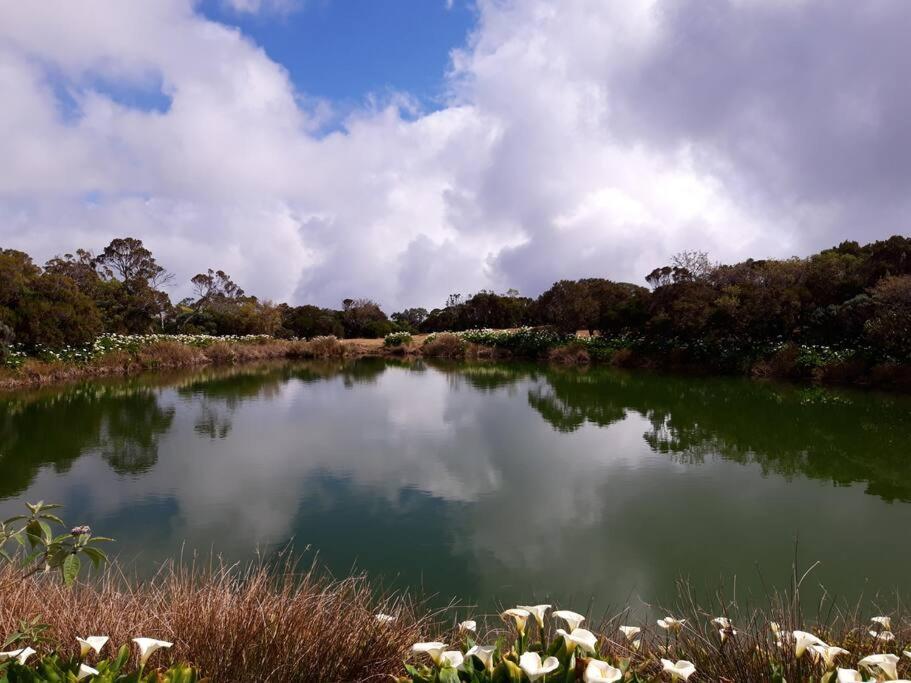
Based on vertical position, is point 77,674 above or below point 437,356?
above

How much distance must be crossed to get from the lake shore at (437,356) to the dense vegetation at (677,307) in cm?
50

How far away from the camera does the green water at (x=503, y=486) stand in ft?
14.3

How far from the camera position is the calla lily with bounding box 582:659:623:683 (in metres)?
1.42

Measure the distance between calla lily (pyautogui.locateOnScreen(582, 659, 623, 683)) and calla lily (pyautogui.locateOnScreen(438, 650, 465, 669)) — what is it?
39 cm

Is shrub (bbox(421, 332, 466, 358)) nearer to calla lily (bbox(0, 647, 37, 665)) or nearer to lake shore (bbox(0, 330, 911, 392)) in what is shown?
lake shore (bbox(0, 330, 911, 392))

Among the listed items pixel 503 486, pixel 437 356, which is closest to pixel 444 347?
pixel 437 356

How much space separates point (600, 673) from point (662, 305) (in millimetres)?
22848

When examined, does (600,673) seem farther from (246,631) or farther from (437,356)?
(437,356)

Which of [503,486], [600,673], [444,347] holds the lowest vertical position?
[503,486]

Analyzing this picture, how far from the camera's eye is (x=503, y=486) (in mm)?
6461

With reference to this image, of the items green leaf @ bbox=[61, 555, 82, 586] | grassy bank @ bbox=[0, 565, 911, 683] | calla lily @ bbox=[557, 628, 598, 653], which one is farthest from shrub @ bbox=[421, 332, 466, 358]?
calla lily @ bbox=[557, 628, 598, 653]

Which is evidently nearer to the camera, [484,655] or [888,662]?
[888,662]

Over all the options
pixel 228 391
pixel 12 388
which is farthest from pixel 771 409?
pixel 12 388

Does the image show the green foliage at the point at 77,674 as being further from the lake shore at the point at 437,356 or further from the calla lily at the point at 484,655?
the lake shore at the point at 437,356
